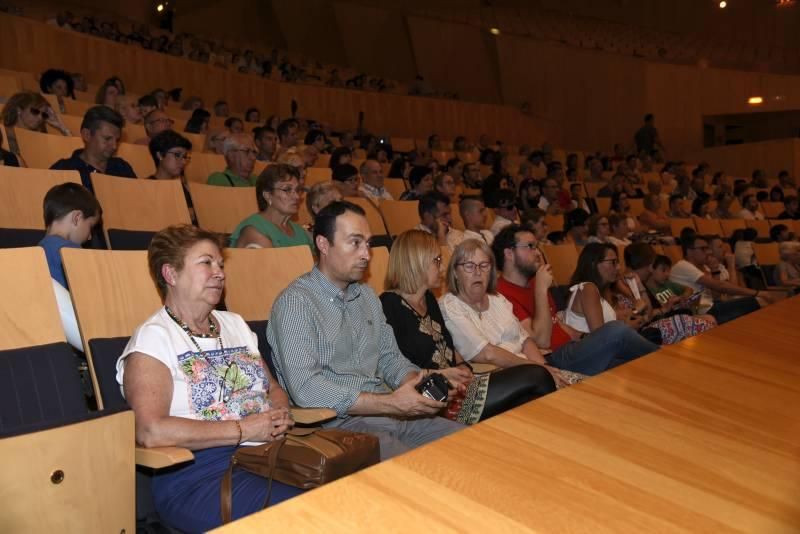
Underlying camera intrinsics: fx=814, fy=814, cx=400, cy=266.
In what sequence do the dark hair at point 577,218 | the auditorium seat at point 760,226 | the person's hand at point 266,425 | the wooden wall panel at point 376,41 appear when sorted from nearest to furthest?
the person's hand at point 266,425 → the dark hair at point 577,218 → the auditorium seat at point 760,226 → the wooden wall panel at point 376,41

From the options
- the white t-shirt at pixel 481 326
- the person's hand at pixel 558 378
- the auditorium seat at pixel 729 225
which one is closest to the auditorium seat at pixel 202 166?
the white t-shirt at pixel 481 326

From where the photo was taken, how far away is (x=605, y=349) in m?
2.91

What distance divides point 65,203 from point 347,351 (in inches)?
37.4

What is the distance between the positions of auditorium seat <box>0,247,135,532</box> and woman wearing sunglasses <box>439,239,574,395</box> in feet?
4.14

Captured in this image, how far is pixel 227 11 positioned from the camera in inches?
492

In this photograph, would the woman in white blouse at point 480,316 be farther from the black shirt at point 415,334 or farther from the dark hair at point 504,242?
the dark hair at point 504,242

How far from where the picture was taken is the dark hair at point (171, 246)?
187 cm

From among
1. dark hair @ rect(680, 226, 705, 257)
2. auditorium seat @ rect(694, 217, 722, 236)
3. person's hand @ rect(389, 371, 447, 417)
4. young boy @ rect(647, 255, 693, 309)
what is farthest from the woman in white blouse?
auditorium seat @ rect(694, 217, 722, 236)

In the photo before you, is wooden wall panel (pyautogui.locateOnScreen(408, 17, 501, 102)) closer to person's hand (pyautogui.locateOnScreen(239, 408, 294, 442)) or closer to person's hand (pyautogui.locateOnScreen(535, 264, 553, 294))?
person's hand (pyautogui.locateOnScreen(535, 264, 553, 294))

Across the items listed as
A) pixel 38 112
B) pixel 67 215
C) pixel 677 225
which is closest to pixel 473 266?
pixel 67 215

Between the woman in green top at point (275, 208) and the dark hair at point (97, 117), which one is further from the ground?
the dark hair at point (97, 117)

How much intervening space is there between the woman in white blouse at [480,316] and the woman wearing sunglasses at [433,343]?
0.10m

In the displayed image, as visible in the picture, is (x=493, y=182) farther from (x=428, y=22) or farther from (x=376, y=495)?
(x=428, y=22)

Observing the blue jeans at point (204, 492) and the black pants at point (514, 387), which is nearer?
the blue jeans at point (204, 492)
